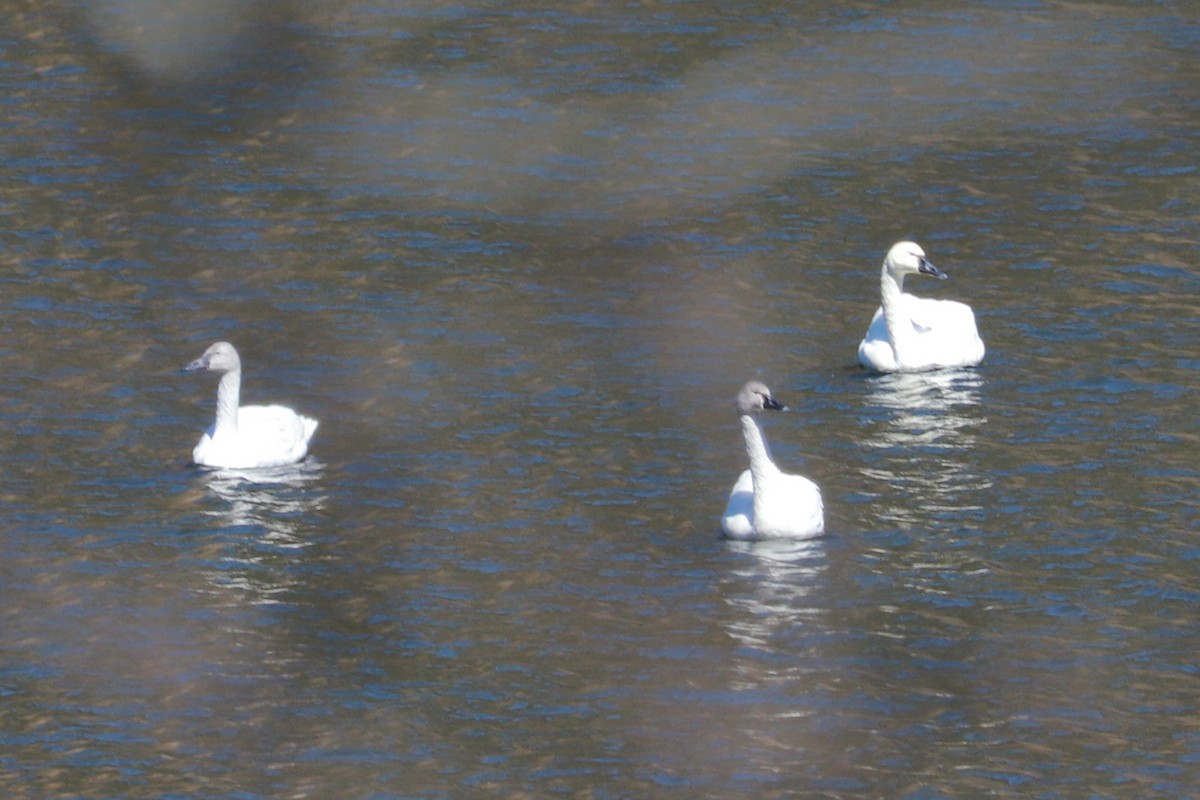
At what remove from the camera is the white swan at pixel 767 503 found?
15625 millimetres

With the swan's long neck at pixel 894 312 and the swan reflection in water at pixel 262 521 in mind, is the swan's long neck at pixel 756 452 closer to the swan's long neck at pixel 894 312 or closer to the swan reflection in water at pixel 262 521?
the swan reflection in water at pixel 262 521

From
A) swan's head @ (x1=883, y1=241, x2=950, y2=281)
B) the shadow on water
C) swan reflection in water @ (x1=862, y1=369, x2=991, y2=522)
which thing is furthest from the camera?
swan's head @ (x1=883, y1=241, x2=950, y2=281)

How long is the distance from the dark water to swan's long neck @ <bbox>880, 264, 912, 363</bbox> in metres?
0.54

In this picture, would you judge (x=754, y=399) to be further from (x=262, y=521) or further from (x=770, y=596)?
(x=262, y=521)

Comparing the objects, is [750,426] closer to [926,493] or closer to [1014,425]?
[926,493]

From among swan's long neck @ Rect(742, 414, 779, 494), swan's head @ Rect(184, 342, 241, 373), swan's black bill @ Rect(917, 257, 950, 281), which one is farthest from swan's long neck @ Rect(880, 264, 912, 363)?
swan's head @ Rect(184, 342, 241, 373)

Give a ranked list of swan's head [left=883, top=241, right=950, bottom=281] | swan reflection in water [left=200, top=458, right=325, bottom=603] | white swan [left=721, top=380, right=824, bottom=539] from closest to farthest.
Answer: swan reflection in water [left=200, top=458, right=325, bottom=603]
white swan [left=721, top=380, right=824, bottom=539]
swan's head [left=883, top=241, right=950, bottom=281]

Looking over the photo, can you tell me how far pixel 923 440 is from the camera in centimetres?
1783

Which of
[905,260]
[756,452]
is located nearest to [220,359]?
[756,452]

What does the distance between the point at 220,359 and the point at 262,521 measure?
2337 millimetres

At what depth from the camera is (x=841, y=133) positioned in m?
26.2

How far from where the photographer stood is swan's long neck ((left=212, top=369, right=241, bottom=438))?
17594 millimetres

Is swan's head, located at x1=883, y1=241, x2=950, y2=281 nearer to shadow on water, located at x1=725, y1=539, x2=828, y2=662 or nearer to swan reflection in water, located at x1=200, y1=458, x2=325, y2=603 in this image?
shadow on water, located at x1=725, y1=539, x2=828, y2=662

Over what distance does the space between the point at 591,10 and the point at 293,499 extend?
15073mm
